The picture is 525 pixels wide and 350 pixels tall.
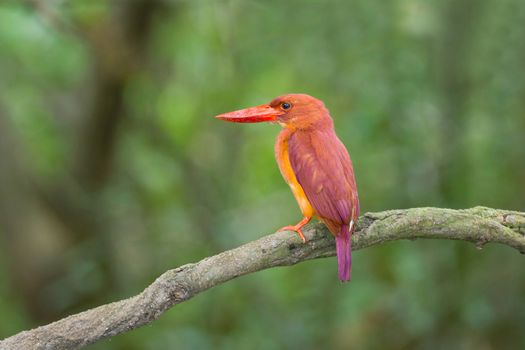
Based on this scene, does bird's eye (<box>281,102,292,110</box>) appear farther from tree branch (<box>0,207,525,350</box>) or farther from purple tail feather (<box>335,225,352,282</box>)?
purple tail feather (<box>335,225,352,282</box>)

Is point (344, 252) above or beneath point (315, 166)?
beneath

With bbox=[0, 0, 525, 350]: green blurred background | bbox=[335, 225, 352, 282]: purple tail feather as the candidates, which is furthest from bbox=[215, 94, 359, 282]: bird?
bbox=[0, 0, 525, 350]: green blurred background

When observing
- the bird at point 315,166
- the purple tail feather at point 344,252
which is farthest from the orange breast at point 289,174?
the purple tail feather at point 344,252

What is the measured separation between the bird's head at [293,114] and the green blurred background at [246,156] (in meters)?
1.22

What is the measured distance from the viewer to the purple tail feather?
2.28 meters

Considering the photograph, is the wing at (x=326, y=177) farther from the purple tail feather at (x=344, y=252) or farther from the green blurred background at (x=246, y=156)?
the green blurred background at (x=246, y=156)

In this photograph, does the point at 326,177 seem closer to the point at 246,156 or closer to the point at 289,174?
the point at 289,174

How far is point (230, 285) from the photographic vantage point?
4.75 meters

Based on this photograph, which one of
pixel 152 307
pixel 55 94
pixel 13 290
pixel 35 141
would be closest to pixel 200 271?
pixel 152 307

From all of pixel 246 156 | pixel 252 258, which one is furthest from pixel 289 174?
pixel 246 156

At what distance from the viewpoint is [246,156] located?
20.0 feet

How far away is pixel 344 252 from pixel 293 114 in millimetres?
678

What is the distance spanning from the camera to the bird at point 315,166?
90.7 inches

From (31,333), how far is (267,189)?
4.91m
